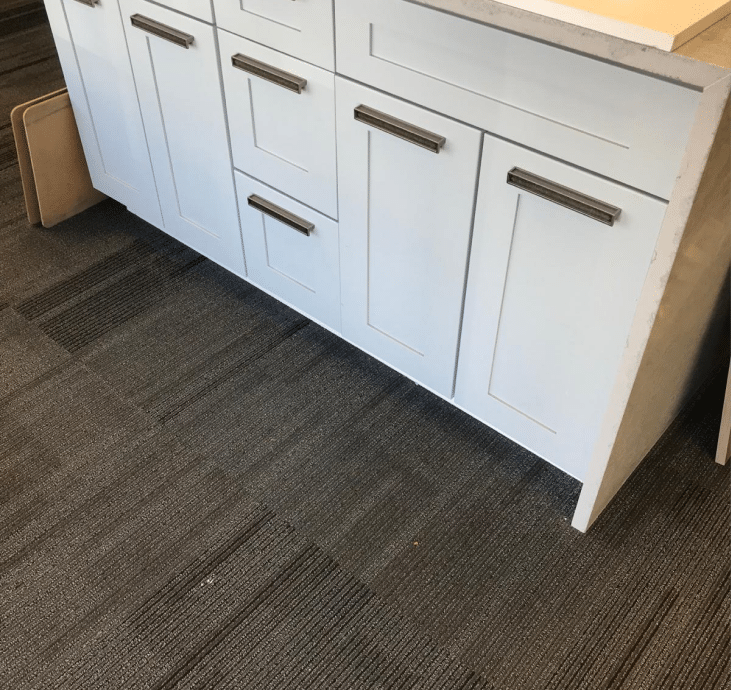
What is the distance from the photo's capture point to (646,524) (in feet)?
4.52

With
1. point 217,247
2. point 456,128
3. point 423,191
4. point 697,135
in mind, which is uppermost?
point 697,135

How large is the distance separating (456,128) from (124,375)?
968mm

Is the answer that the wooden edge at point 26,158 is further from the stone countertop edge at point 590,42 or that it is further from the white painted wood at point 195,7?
the stone countertop edge at point 590,42

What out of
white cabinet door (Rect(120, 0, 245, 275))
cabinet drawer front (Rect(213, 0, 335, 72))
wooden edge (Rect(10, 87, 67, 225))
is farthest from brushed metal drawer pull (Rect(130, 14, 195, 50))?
wooden edge (Rect(10, 87, 67, 225))

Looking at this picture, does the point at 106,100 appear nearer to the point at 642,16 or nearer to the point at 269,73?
the point at 269,73

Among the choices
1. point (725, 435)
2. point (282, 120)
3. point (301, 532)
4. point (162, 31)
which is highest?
point (162, 31)

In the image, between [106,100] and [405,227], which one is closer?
[405,227]

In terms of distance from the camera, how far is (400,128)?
3.88ft

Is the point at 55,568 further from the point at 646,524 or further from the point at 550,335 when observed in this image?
the point at 646,524

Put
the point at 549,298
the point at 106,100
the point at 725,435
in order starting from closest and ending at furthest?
the point at 549,298, the point at 725,435, the point at 106,100

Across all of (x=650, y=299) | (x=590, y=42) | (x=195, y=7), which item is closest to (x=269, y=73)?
(x=195, y=7)

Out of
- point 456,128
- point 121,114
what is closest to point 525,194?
point 456,128

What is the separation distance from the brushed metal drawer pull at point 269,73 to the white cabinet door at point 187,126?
87 millimetres

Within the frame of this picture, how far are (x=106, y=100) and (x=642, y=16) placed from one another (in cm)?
136
